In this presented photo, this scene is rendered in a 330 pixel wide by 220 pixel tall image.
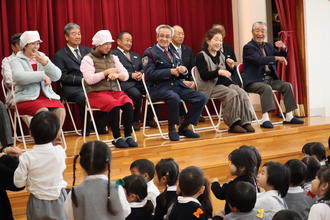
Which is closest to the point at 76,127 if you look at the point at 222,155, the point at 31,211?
the point at 222,155

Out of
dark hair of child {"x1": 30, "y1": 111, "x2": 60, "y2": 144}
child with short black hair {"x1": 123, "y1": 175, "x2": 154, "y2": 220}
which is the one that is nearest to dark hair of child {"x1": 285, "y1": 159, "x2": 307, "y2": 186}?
child with short black hair {"x1": 123, "y1": 175, "x2": 154, "y2": 220}

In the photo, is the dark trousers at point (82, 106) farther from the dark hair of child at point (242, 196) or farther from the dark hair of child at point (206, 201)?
the dark hair of child at point (242, 196)

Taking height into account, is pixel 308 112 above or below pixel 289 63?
below

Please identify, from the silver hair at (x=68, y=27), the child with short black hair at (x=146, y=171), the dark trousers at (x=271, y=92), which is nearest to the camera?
→ the child with short black hair at (x=146, y=171)

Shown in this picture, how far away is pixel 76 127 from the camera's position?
23.3 ft

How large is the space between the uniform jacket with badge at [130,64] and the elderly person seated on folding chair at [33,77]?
1251 mm

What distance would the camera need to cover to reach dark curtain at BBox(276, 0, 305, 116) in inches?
293

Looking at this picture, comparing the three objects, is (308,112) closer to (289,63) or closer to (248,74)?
(289,63)

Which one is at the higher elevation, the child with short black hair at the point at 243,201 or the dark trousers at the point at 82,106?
the dark trousers at the point at 82,106

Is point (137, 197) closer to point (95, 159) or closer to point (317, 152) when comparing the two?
point (95, 159)

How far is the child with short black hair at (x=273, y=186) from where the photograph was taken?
337 cm

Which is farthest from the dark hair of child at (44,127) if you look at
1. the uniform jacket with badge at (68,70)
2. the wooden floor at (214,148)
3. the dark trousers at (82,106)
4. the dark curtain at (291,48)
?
the dark curtain at (291,48)

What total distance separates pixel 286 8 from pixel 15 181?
17.2 ft

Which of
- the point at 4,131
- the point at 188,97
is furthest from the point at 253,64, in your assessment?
the point at 4,131
